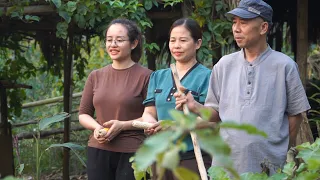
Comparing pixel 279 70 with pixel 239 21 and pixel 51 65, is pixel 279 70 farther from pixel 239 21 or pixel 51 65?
pixel 51 65

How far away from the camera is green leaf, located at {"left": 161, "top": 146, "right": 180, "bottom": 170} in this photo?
1.29 meters

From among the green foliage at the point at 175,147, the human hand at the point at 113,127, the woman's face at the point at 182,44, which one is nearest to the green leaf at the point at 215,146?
the green foliage at the point at 175,147

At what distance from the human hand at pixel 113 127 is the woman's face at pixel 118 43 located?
0.40 m

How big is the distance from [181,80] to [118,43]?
54cm

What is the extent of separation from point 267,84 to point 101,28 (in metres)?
2.75

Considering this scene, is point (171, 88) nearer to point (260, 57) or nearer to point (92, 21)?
point (260, 57)

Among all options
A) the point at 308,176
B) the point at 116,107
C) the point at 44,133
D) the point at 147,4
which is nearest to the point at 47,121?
the point at 116,107

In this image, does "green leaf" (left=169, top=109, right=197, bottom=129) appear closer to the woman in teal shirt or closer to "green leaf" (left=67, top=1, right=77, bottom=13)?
the woman in teal shirt

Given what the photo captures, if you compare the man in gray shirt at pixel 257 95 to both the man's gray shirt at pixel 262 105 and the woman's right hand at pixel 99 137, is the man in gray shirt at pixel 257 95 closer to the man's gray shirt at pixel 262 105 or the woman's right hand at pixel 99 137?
the man's gray shirt at pixel 262 105

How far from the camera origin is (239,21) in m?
3.18

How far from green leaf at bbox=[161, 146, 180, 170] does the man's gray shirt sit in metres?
1.80

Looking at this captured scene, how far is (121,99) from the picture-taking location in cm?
384

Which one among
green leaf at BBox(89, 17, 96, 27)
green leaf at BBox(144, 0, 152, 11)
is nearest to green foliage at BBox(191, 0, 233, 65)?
green leaf at BBox(144, 0, 152, 11)

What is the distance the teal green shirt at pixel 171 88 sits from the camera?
11.6ft
